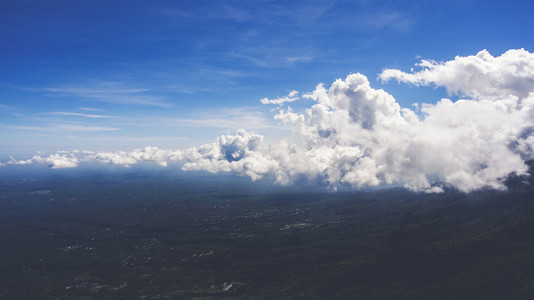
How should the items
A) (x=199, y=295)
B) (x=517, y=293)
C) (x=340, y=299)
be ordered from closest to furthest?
(x=517, y=293) < (x=340, y=299) < (x=199, y=295)

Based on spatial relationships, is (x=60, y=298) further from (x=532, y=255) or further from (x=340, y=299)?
(x=532, y=255)

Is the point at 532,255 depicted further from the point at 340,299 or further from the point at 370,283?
the point at 340,299

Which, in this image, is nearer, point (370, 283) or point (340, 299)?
point (340, 299)

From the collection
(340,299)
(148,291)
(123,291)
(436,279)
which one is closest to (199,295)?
(148,291)

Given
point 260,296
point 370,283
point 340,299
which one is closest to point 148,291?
point 260,296

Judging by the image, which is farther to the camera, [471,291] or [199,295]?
[199,295]

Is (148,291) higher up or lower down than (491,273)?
lower down

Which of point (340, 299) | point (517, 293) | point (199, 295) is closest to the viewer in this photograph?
point (517, 293)

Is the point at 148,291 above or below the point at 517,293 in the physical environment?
below

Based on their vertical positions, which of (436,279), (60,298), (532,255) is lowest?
(60,298)
